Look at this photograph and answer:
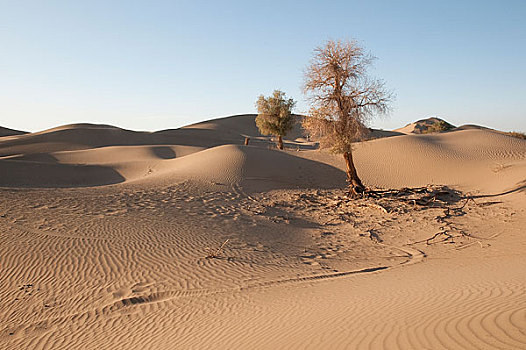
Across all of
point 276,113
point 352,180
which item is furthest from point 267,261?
point 276,113

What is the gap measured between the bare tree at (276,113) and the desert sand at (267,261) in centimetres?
1237

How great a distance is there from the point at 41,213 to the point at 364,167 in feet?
53.8

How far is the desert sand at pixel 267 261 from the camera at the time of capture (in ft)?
16.4

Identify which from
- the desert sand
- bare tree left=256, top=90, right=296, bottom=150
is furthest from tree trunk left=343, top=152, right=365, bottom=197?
bare tree left=256, top=90, right=296, bottom=150

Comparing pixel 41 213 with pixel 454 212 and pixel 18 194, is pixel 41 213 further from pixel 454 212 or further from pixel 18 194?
pixel 454 212

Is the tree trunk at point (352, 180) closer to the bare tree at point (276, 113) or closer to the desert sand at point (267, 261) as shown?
the desert sand at point (267, 261)

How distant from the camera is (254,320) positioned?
5613mm

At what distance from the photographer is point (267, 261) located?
354 inches

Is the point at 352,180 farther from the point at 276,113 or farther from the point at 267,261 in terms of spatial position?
the point at 276,113

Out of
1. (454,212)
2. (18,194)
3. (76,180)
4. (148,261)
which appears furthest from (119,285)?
(76,180)

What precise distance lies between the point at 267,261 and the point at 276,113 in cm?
2382

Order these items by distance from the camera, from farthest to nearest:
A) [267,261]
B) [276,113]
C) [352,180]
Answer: [276,113] < [352,180] < [267,261]

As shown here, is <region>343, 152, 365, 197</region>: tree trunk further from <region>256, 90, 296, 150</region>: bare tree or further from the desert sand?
<region>256, 90, 296, 150</region>: bare tree

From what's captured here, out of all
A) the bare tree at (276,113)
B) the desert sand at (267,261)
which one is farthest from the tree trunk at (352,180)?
the bare tree at (276,113)
